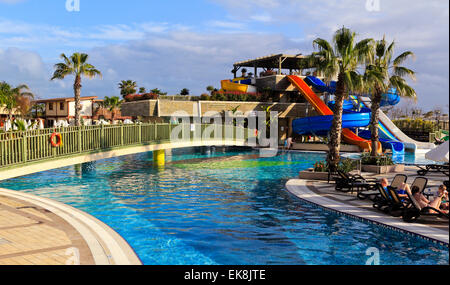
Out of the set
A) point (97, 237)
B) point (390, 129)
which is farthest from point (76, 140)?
point (390, 129)

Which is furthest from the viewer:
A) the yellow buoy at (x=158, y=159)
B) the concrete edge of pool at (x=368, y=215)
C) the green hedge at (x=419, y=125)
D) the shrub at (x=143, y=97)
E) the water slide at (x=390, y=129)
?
the green hedge at (x=419, y=125)

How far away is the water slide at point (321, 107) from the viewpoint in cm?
3842

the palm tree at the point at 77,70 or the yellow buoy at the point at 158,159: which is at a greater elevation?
the palm tree at the point at 77,70

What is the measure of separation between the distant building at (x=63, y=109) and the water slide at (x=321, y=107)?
103ft

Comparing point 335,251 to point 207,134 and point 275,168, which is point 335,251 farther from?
point 207,134

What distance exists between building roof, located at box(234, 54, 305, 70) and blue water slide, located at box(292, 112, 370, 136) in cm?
1182

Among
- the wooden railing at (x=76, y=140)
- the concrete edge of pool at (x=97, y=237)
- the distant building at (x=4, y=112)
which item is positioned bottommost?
the concrete edge of pool at (x=97, y=237)

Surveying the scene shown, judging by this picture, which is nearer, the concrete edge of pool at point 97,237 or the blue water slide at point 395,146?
the concrete edge of pool at point 97,237

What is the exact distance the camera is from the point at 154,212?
14.8m

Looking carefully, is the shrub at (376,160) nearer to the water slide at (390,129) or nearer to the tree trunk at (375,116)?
the tree trunk at (375,116)

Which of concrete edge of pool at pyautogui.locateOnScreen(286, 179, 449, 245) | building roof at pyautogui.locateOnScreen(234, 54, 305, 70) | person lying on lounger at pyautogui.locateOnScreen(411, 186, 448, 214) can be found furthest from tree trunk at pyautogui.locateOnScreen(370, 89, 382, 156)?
building roof at pyautogui.locateOnScreen(234, 54, 305, 70)

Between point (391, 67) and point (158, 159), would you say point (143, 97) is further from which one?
point (391, 67)

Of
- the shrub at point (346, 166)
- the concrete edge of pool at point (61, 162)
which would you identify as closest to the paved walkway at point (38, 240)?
the concrete edge of pool at point (61, 162)

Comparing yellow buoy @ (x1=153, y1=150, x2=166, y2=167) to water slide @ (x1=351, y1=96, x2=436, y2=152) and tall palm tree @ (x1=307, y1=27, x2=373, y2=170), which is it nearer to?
tall palm tree @ (x1=307, y1=27, x2=373, y2=170)
